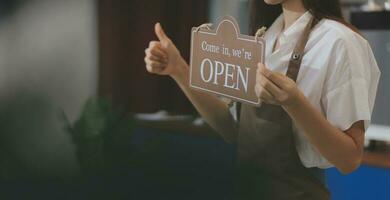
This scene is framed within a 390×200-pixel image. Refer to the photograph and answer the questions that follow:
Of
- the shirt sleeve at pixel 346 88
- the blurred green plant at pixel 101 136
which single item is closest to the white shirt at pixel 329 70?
the shirt sleeve at pixel 346 88

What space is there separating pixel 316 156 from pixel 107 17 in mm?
195

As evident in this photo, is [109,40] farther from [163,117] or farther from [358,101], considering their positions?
[358,101]

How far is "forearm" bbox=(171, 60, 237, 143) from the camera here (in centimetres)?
45

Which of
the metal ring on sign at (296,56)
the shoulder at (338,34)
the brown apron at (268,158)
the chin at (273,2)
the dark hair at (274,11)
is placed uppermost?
the chin at (273,2)

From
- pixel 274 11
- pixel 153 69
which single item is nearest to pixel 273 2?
pixel 274 11

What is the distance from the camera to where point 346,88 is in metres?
0.44

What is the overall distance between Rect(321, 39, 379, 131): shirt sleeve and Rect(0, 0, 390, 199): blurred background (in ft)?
0.25

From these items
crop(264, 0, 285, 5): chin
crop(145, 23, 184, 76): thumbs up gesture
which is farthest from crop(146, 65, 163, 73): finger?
crop(264, 0, 285, 5): chin

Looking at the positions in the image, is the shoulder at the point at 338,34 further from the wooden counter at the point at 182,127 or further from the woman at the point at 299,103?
the wooden counter at the point at 182,127

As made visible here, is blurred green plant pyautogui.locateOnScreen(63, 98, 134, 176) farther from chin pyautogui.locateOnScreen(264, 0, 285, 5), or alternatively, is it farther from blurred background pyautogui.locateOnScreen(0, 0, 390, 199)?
chin pyautogui.locateOnScreen(264, 0, 285, 5)

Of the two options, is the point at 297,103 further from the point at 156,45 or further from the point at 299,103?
the point at 156,45

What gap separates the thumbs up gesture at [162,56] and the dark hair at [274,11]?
65 mm

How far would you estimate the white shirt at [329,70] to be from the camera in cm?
43

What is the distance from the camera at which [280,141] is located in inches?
17.7
